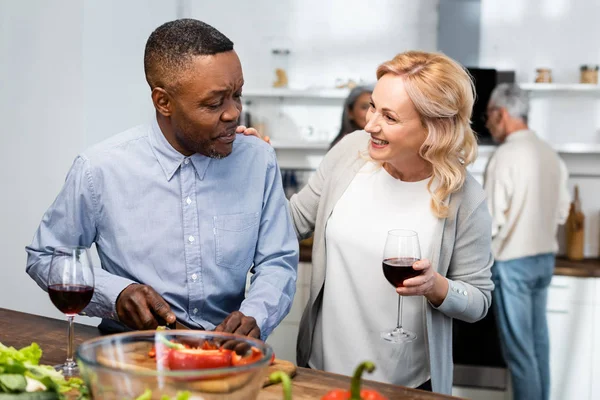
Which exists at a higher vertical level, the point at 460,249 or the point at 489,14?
the point at 489,14

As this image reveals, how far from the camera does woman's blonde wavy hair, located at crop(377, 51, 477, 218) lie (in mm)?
2031

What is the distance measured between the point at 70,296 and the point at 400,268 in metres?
0.76

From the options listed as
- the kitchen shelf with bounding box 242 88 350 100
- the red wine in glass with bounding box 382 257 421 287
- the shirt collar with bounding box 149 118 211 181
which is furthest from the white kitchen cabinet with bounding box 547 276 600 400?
the shirt collar with bounding box 149 118 211 181

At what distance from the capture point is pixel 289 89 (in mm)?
4969

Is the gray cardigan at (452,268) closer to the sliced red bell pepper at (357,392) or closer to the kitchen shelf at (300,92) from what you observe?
the sliced red bell pepper at (357,392)

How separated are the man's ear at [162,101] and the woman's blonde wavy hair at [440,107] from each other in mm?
629

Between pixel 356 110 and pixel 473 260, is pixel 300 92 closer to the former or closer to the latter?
pixel 356 110

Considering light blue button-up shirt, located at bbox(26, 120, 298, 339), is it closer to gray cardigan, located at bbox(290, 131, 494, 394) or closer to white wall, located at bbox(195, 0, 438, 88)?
gray cardigan, located at bbox(290, 131, 494, 394)

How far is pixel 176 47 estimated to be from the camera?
1.78 metres

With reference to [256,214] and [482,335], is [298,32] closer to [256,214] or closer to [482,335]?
[482,335]

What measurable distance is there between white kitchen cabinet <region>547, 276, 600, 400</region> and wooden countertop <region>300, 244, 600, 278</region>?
0.10 ft

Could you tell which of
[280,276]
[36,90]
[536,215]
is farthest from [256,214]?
[536,215]

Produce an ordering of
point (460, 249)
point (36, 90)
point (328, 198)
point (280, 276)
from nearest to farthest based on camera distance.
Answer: point (280, 276)
point (460, 249)
point (328, 198)
point (36, 90)

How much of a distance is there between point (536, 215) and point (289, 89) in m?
1.77
